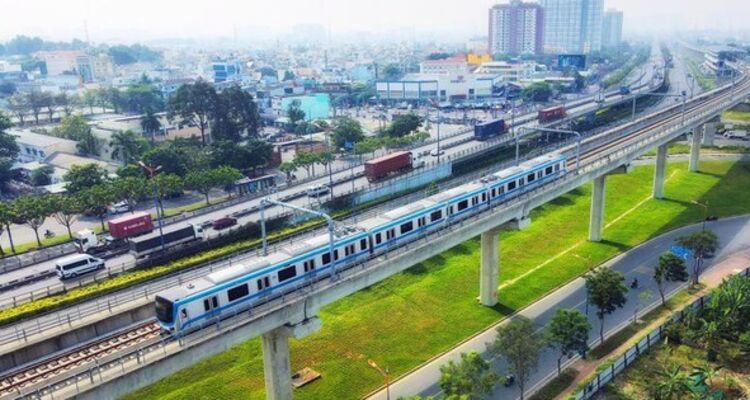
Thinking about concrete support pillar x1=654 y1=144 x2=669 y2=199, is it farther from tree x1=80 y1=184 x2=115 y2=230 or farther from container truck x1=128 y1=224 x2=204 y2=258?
tree x1=80 y1=184 x2=115 y2=230

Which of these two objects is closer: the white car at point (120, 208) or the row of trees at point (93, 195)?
the row of trees at point (93, 195)

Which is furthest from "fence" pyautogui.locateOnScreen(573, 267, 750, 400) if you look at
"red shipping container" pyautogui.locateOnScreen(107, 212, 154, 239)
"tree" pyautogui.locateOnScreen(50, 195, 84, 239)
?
"tree" pyautogui.locateOnScreen(50, 195, 84, 239)

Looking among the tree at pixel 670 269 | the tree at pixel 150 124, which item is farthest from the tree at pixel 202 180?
the tree at pixel 670 269

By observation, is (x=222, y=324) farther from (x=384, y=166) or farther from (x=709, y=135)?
(x=709, y=135)

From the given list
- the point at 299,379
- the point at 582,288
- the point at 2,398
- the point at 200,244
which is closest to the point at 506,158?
the point at 582,288

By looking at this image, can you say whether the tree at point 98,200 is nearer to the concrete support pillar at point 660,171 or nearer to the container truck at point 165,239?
the container truck at point 165,239

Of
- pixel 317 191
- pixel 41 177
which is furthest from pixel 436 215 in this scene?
pixel 41 177

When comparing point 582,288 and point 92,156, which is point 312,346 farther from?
point 92,156
